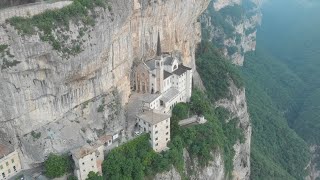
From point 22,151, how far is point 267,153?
54876 millimetres

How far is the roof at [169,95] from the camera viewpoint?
4932cm

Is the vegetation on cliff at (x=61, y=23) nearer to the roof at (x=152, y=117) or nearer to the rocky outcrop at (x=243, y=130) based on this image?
the roof at (x=152, y=117)

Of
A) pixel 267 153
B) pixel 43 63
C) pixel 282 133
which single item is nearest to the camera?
pixel 43 63

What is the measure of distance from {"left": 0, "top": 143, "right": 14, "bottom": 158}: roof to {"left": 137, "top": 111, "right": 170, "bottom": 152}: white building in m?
13.6

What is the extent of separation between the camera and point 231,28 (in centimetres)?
12344

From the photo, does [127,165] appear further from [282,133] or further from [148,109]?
[282,133]

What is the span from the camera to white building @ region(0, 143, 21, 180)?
3641cm

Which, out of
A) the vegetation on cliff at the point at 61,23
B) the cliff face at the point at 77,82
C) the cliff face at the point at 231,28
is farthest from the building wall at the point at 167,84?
the cliff face at the point at 231,28

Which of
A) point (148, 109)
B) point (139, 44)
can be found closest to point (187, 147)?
point (148, 109)

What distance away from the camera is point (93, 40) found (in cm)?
3856

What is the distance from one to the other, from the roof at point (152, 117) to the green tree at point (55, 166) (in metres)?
9.66

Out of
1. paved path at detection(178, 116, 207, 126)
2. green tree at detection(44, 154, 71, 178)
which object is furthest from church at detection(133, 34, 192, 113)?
green tree at detection(44, 154, 71, 178)

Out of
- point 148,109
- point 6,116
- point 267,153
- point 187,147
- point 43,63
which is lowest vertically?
point 267,153

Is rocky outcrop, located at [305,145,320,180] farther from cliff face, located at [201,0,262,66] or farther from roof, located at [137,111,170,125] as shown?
roof, located at [137,111,170,125]
